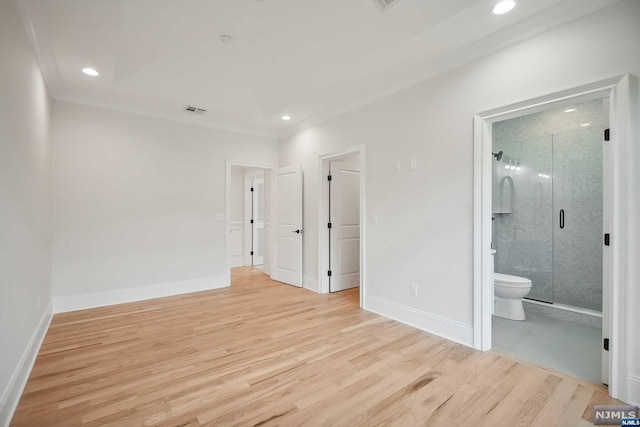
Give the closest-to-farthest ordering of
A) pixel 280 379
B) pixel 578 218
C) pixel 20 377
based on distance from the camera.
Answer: pixel 20 377 < pixel 280 379 < pixel 578 218

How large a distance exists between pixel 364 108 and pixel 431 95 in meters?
0.97

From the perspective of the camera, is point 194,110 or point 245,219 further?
point 245,219

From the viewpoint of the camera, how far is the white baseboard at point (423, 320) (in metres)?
2.68

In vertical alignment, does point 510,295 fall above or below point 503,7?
below

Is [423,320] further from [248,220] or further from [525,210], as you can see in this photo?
[248,220]

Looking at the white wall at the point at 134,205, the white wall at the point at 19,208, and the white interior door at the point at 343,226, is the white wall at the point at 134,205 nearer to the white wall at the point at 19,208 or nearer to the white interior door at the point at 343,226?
the white wall at the point at 19,208

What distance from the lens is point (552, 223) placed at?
3670 mm

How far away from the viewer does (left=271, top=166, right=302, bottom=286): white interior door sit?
15.8 ft

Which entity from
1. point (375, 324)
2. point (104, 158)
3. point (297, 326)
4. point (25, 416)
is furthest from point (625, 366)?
point (104, 158)

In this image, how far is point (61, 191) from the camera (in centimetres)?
360

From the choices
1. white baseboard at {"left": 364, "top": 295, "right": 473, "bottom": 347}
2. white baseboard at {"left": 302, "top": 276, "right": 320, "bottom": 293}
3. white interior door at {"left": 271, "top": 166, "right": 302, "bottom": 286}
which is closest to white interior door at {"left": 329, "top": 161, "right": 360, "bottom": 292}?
white baseboard at {"left": 302, "top": 276, "right": 320, "bottom": 293}

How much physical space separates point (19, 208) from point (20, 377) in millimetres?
1168

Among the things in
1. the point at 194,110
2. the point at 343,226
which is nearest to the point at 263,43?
the point at 194,110

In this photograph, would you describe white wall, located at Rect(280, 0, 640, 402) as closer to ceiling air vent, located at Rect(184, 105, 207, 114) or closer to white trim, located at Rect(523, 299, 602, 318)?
white trim, located at Rect(523, 299, 602, 318)
